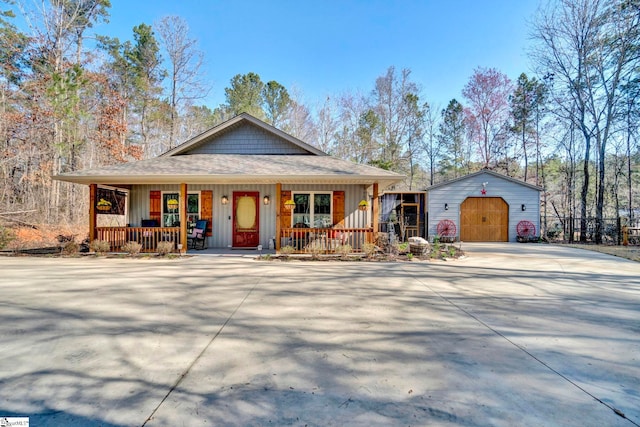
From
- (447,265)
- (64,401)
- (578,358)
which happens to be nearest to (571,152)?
(447,265)

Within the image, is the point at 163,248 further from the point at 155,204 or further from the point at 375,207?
the point at 375,207

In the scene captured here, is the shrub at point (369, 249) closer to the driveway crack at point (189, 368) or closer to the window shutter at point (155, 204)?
the driveway crack at point (189, 368)

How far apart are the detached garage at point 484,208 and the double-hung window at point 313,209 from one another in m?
6.70

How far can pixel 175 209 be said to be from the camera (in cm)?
1084

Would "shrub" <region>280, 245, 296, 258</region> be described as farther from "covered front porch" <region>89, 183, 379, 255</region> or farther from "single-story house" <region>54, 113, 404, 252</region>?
"covered front porch" <region>89, 183, 379, 255</region>

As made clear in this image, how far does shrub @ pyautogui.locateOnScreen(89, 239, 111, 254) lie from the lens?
9.10 meters

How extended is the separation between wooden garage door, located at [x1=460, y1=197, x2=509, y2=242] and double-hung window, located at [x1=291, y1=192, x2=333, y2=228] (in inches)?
313

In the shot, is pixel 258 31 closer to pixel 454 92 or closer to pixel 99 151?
pixel 99 151

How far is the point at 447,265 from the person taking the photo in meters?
7.71

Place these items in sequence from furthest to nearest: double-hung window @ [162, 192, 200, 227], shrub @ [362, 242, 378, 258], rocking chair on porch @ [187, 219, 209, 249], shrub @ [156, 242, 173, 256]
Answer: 1. double-hung window @ [162, 192, 200, 227]
2. rocking chair on porch @ [187, 219, 209, 249]
3. shrub @ [156, 242, 173, 256]
4. shrub @ [362, 242, 378, 258]

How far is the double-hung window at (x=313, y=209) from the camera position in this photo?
10.6 meters

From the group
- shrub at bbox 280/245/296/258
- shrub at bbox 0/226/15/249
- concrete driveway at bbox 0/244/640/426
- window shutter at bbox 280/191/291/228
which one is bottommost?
concrete driveway at bbox 0/244/640/426

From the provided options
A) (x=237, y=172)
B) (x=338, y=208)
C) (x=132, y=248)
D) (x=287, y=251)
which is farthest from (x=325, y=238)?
(x=132, y=248)

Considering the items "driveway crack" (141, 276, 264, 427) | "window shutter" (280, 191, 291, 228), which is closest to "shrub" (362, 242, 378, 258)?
"window shutter" (280, 191, 291, 228)
